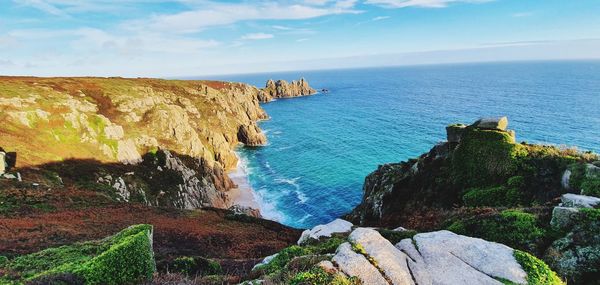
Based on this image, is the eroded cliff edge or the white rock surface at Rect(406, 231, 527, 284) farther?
the eroded cliff edge

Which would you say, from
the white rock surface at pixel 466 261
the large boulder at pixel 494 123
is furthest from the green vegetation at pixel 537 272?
the large boulder at pixel 494 123

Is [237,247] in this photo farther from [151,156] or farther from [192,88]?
[192,88]

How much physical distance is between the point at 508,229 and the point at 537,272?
5284 mm

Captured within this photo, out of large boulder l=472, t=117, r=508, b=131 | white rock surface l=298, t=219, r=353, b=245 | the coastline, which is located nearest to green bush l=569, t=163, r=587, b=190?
large boulder l=472, t=117, r=508, b=131

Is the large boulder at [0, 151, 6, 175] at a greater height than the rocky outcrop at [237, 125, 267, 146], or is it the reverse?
the large boulder at [0, 151, 6, 175]

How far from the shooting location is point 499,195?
2853 centimetres

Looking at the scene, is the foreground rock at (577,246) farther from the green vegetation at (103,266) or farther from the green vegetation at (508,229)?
the green vegetation at (103,266)

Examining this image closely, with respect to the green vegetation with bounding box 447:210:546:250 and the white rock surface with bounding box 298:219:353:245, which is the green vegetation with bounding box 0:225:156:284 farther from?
the green vegetation with bounding box 447:210:546:250

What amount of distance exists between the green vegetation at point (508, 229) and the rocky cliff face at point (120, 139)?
159ft

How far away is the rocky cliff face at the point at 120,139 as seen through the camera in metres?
51.9

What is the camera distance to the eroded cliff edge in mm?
50312

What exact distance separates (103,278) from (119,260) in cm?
84

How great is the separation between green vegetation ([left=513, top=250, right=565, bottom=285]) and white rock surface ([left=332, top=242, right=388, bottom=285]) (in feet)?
16.8

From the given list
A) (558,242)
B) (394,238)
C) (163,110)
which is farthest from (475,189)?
(163,110)
